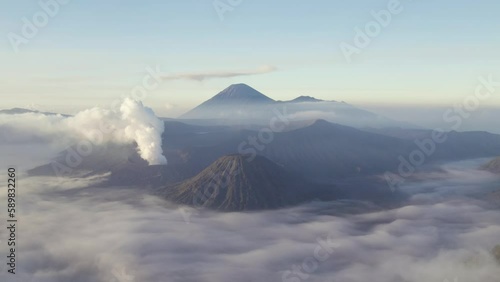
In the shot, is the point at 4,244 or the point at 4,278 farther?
the point at 4,244

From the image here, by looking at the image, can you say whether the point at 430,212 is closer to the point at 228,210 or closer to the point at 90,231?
the point at 228,210

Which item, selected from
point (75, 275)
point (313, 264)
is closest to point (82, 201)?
point (75, 275)

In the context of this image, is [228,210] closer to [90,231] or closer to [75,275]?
[90,231]

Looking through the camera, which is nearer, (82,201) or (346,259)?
(346,259)

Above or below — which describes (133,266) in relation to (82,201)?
below

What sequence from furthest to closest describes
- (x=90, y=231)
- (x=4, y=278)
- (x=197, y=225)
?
1. (x=197, y=225)
2. (x=90, y=231)
3. (x=4, y=278)

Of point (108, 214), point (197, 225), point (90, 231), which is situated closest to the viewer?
point (90, 231)

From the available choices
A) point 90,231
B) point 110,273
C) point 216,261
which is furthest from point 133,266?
point 90,231

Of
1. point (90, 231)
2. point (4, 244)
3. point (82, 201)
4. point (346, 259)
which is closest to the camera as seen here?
point (346, 259)

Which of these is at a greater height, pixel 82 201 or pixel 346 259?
pixel 82 201
